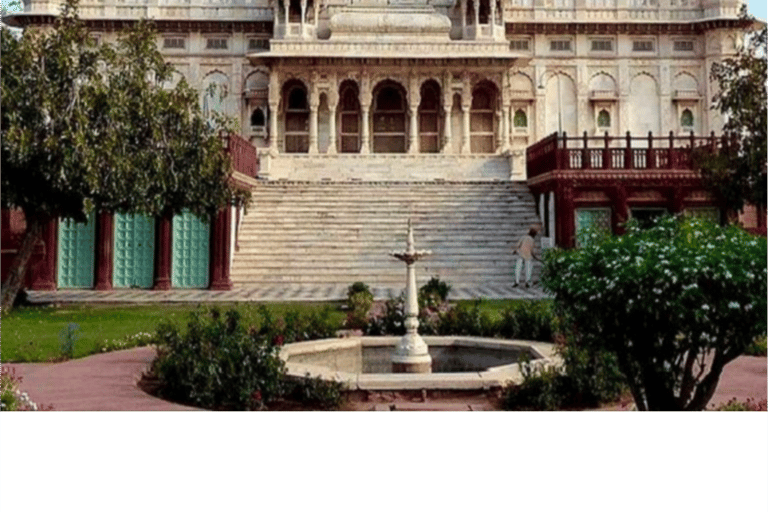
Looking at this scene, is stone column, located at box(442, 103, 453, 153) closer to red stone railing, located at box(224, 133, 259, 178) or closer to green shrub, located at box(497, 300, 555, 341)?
red stone railing, located at box(224, 133, 259, 178)

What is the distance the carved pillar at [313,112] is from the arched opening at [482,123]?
4.97 m

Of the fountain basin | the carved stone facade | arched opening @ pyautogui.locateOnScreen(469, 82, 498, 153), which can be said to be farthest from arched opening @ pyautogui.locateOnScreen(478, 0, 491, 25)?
the fountain basin

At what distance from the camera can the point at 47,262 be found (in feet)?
43.6

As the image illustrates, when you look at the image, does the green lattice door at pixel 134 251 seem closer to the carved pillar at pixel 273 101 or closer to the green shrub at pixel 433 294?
the green shrub at pixel 433 294

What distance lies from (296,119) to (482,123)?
596 cm

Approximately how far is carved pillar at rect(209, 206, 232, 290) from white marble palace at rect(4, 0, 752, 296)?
8.40 m

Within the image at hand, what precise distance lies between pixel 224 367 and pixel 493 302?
565cm

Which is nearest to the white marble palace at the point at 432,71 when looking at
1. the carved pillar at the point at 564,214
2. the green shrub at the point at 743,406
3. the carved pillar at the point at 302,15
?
the carved pillar at the point at 302,15

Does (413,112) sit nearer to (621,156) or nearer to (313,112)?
(313,112)

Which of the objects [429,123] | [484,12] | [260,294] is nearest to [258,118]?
[429,123]

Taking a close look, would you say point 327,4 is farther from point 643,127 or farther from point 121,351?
point 121,351

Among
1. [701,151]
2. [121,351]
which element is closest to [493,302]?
[701,151]

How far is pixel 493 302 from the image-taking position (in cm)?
1206

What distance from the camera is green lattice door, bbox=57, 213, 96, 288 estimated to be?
13258 millimetres
